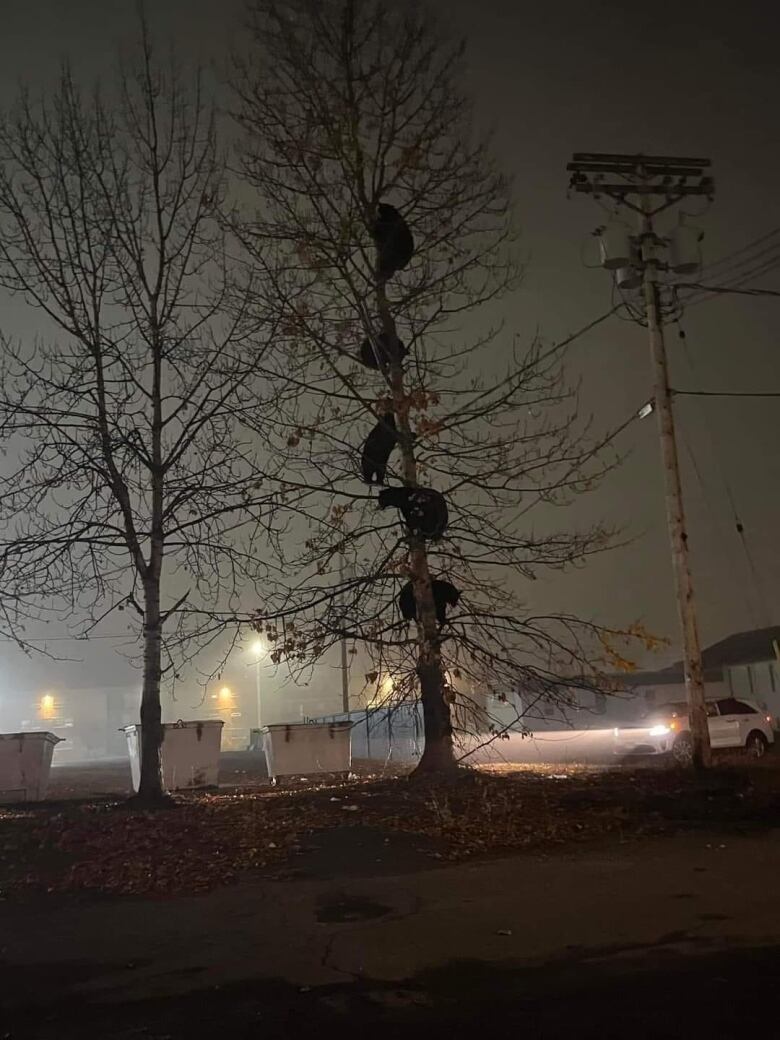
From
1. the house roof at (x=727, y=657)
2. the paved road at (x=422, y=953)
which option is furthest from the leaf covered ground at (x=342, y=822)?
the house roof at (x=727, y=657)

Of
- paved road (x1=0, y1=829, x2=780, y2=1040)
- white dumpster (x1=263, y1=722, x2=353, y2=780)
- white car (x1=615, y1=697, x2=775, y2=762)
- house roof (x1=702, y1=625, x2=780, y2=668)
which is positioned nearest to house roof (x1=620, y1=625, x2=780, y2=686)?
house roof (x1=702, y1=625, x2=780, y2=668)

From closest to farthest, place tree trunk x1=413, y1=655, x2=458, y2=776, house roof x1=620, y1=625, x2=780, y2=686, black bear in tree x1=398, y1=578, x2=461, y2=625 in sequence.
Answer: tree trunk x1=413, y1=655, x2=458, y2=776 < black bear in tree x1=398, y1=578, x2=461, y2=625 < house roof x1=620, y1=625, x2=780, y2=686

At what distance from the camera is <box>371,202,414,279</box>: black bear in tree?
41.3 ft

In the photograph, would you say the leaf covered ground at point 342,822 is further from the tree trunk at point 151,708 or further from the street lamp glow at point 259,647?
the street lamp glow at point 259,647

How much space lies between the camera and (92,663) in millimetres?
81438

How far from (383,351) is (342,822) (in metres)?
6.15

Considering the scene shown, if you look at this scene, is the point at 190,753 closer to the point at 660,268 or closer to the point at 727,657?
the point at 660,268

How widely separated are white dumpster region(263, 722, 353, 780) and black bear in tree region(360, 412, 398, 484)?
4875 mm

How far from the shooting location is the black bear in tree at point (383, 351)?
40.1ft

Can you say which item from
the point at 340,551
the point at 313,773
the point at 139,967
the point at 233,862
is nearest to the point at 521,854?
the point at 233,862

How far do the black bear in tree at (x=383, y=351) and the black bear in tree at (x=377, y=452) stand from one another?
83 centimetres

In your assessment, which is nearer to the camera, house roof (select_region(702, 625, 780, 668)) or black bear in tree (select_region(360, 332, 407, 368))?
black bear in tree (select_region(360, 332, 407, 368))

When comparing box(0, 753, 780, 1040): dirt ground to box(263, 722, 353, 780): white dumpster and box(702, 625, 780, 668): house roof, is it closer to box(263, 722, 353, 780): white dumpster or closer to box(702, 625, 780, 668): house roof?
box(263, 722, 353, 780): white dumpster

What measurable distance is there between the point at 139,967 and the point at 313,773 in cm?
989
